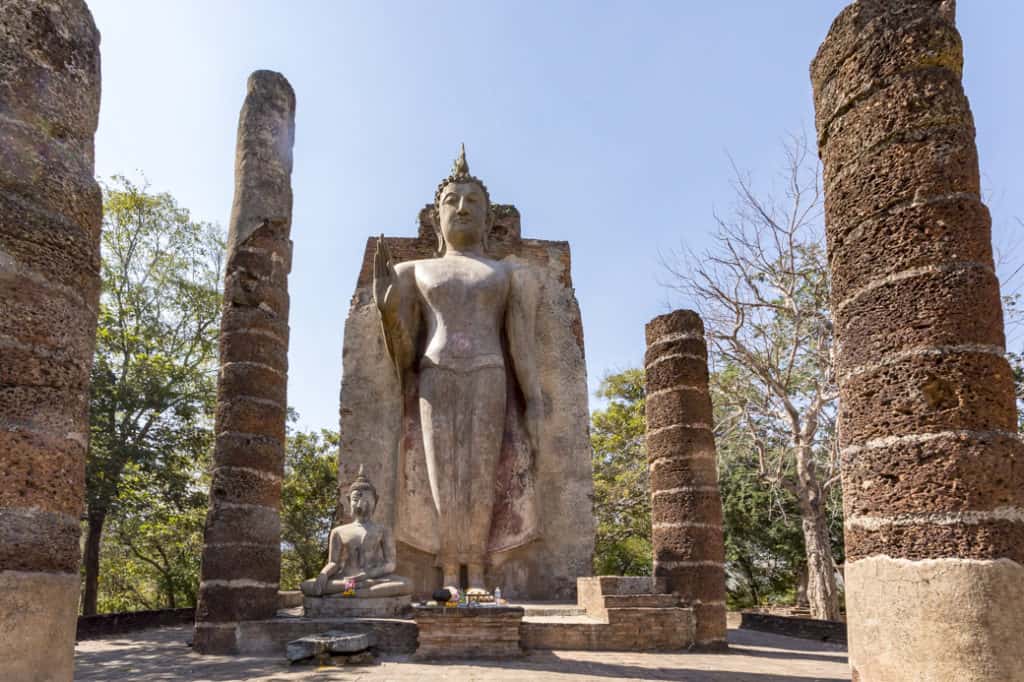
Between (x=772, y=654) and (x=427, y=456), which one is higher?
(x=427, y=456)

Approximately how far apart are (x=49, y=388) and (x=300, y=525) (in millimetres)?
18730

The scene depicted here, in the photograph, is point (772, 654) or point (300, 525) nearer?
point (772, 654)

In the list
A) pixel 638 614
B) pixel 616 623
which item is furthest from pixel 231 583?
pixel 638 614

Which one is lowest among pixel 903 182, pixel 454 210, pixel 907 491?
pixel 907 491

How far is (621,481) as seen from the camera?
21.7 metres

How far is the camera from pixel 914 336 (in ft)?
14.6

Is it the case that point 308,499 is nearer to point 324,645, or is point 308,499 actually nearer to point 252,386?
point 252,386

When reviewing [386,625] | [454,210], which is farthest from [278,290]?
[386,625]

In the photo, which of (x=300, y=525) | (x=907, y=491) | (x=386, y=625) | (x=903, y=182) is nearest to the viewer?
(x=907, y=491)

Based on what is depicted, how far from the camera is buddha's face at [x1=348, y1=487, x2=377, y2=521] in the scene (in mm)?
9203

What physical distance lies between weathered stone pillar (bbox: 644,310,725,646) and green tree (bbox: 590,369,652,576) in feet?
32.5

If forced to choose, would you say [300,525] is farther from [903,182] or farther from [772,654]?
[903,182]

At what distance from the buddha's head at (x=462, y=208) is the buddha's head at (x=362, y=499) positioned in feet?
10.4

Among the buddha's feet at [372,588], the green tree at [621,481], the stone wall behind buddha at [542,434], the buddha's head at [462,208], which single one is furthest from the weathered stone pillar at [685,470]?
the green tree at [621,481]
